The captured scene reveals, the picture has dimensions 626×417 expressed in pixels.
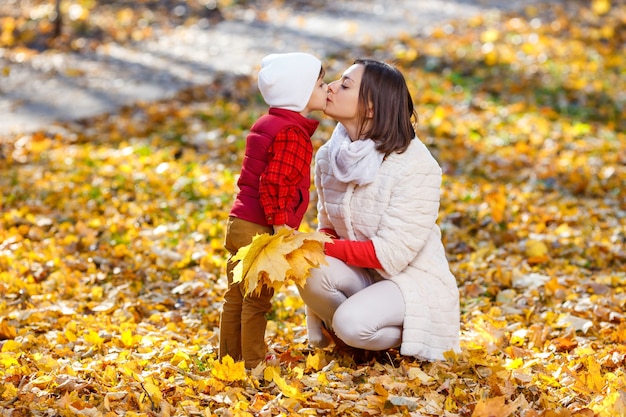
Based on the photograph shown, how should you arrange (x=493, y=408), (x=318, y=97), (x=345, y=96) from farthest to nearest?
1. (x=345, y=96)
2. (x=318, y=97)
3. (x=493, y=408)

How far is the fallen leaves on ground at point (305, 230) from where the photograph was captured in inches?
132

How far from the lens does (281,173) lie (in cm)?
337

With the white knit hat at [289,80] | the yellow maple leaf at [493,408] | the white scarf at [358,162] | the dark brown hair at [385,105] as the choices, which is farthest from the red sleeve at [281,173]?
the yellow maple leaf at [493,408]

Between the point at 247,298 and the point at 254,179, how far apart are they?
53cm

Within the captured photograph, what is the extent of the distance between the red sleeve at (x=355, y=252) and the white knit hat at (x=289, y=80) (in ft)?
2.15

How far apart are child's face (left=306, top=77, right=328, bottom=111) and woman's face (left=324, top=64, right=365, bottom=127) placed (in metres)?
0.06

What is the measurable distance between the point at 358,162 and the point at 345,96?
0.31 meters

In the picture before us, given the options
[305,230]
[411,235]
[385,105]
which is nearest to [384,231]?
[411,235]

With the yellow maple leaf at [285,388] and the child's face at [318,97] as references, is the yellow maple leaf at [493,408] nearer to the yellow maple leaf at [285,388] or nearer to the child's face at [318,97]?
the yellow maple leaf at [285,388]

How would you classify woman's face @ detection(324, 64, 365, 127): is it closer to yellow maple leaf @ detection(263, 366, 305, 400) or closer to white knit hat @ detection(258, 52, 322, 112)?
white knit hat @ detection(258, 52, 322, 112)

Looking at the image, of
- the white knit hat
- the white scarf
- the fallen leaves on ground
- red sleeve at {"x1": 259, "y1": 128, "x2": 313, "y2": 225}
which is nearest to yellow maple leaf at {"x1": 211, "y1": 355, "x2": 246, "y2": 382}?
the fallen leaves on ground

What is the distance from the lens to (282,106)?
→ 3.46 m

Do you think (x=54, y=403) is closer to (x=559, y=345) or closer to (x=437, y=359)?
(x=437, y=359)

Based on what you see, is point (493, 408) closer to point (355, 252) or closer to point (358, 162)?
point (355, 252)
